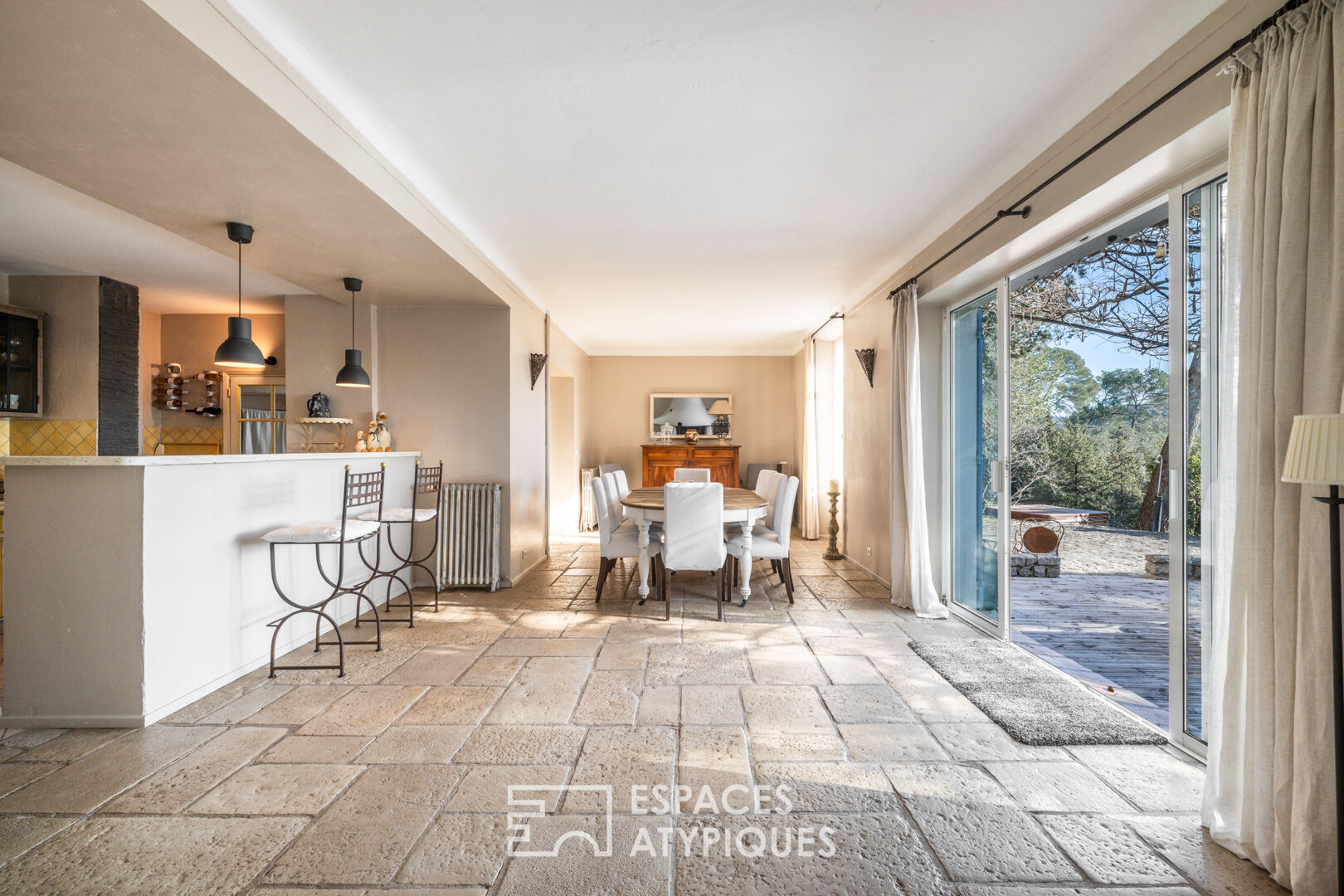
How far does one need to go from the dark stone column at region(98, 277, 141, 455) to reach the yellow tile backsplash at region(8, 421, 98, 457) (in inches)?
2.6

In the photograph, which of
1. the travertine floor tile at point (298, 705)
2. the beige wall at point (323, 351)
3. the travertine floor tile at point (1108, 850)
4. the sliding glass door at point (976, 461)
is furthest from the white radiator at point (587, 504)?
the travertine floor tile at point (1108, 850)

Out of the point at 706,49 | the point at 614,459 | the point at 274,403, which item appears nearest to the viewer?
the point at 706,49

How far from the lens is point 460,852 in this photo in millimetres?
1632

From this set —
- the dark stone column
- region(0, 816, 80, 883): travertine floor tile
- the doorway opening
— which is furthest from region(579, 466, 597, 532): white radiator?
region(0, 816, 80, 883): travertine floor tile

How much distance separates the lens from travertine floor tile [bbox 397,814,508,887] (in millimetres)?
1536

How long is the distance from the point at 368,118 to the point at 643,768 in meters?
2.78

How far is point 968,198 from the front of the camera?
3.21m

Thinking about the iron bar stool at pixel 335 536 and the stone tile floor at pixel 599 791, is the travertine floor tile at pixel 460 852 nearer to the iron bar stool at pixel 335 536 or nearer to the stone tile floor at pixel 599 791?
the stone tile floor at pixel 599 791

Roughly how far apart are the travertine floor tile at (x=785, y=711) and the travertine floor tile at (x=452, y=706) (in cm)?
114

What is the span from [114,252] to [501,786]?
4.43m

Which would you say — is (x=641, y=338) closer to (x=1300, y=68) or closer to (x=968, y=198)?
(x=968, y=198)

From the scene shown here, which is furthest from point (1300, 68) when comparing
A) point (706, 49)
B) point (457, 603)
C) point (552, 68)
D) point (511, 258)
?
point (457, 603)

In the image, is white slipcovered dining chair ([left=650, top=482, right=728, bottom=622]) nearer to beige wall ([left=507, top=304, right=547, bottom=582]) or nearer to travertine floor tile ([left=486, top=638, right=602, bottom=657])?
travertine floor tile ([left=486, top=638, right=602, bottom=657])

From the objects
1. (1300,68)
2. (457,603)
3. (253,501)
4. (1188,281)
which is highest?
(1300,68)
